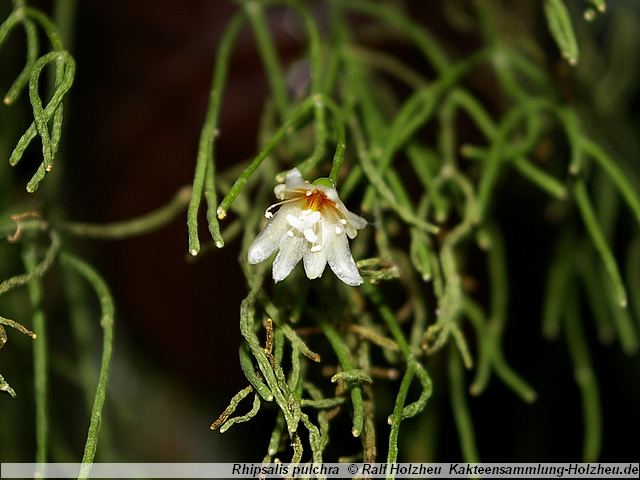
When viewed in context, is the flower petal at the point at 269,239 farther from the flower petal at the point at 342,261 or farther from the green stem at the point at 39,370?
the green stem at the point at 39,370

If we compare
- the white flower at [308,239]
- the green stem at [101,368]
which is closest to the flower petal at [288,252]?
the white flower at [308,239]

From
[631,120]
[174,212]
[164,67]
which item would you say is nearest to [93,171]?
[164,67]

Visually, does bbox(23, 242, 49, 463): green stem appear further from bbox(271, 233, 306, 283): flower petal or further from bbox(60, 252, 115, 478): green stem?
bbox(271, 233, 306, 283): flower petal

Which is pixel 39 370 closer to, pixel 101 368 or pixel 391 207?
pixel 101 368

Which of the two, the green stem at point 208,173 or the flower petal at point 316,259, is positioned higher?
the green stem at point 208,173

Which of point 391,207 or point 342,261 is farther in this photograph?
point 391,207

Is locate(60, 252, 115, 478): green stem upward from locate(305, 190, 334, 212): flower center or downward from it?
downward

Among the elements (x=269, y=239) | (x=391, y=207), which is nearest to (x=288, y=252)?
(x=269, y=239)

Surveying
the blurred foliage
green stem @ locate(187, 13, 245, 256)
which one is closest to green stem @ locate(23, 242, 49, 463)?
the blurred foliage
